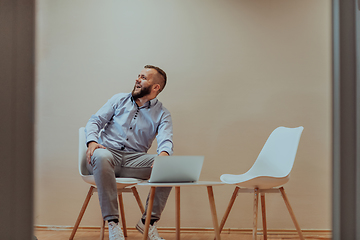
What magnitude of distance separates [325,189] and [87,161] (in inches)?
71.4

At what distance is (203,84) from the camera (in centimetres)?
289

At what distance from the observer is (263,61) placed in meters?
2.86

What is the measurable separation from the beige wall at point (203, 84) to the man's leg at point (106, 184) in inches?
34.5

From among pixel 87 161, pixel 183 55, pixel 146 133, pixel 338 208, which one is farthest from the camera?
pixel 183 55

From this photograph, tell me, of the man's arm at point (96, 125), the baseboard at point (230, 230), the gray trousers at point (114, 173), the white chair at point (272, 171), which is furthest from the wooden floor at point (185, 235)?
the man's arm at point (96, 125)

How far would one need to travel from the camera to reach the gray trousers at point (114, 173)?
1955 millimetres

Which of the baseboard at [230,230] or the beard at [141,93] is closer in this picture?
the beard at [141,93]

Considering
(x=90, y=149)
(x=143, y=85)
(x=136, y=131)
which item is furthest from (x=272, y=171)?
(x=90, y=149)

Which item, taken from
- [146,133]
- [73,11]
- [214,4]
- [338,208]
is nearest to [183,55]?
[214,4]

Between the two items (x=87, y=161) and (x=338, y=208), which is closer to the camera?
(x=338, y=208)

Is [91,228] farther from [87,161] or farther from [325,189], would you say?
[325,189]

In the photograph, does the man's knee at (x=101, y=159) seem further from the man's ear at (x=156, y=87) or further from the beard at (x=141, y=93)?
the man's ear at (x=156, y=87)

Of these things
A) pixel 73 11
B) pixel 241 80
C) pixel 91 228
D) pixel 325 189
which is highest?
pixel 73 11

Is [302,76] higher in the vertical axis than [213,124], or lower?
higher
